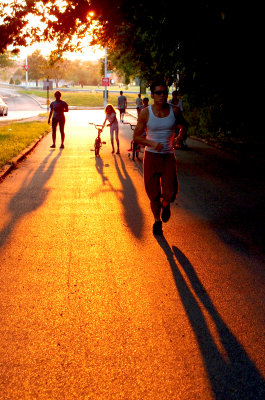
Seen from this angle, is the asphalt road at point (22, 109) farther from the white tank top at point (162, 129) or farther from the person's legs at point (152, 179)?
the white tank top at point (162, 129)

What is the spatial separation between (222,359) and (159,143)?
359 centimetres

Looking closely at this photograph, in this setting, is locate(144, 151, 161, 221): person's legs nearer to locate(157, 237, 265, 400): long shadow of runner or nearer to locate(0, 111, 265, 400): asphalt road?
locate(0, 111, 265, 400): asphalt road

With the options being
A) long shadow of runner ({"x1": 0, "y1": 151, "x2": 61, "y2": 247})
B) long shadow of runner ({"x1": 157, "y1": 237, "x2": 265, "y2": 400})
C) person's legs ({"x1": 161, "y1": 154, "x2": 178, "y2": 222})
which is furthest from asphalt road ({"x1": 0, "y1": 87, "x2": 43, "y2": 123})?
long shadow of runner ({"x1": 157, "y1": 237, "x2": 265, "y2": 400})

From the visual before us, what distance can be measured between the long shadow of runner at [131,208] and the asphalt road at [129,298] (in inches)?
0.8

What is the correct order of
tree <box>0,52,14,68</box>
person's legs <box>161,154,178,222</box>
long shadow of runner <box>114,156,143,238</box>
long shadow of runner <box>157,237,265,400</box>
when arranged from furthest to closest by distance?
1. tree <box>0,52,14,68</box>
2. long shadow of runner <box>114,156,143,238</box>
3. person's legs <box>161,154,178,222</box>
4. long shadow of runner <box>157,237,265,400</box>

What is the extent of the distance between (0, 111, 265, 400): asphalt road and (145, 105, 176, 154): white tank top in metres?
1.27

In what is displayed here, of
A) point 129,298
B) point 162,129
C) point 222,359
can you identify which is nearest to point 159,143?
point 162,129

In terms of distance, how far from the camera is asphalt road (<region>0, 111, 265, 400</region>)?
11.0ft

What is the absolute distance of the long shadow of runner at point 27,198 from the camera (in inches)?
296

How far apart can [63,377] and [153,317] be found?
1.16 metres

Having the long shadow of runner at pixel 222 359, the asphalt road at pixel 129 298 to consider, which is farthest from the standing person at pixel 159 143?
the long shadow of runner at pixel 222 359

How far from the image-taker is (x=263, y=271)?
5602 millimetres

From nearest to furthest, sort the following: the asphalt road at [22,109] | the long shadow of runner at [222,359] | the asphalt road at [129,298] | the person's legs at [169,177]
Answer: the long shadow of runner at [222,359]
the asphalt road at [129,298]
the person's legs at [169,177]
the asphalt road at [22,109]

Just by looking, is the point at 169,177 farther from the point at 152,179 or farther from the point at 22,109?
the point at 22,109
